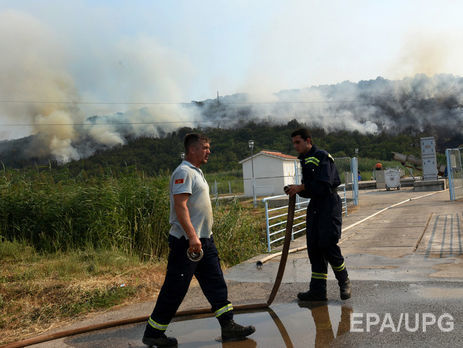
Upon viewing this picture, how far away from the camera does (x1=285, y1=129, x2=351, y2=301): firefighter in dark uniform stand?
4.14 meters

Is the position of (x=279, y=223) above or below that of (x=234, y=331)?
above

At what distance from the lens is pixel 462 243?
22.7ft

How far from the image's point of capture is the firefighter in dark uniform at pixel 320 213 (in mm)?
4145

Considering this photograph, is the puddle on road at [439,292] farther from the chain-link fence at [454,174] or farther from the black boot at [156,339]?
the chain-link fence at [454,174]

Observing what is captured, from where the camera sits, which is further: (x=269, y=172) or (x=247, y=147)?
(x=247, y=147)

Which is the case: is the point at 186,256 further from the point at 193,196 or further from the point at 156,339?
the point at 156,339

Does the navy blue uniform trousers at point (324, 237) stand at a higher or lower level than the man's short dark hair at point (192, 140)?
lower

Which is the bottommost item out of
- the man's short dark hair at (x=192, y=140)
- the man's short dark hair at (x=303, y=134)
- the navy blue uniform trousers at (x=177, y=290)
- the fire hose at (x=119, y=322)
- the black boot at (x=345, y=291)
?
the fire hose at (x=119, y=322)

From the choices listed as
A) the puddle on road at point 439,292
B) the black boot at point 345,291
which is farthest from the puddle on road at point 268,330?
the puddle on road at point 439,292

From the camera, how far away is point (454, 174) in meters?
15.5

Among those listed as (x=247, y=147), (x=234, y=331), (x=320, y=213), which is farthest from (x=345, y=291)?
(x=247, y=147)

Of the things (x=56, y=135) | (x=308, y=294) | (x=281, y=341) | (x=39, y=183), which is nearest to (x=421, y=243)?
(x=308, y=294)

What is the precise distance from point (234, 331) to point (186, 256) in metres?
0.72

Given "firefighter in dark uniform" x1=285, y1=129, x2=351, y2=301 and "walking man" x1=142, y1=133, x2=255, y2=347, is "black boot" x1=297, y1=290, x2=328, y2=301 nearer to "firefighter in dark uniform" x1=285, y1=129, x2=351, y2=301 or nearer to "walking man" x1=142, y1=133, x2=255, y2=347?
"firefighter in dark uniform" x1=285, y1=129, x2=351, y2=301
